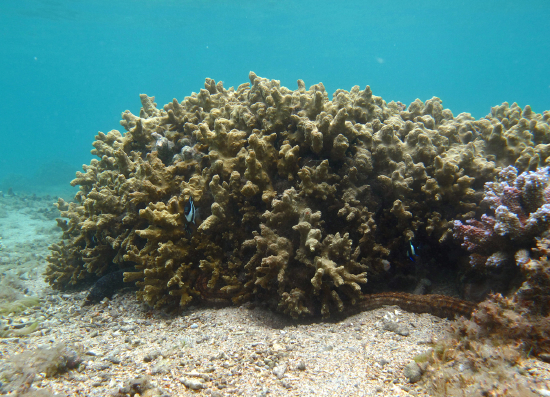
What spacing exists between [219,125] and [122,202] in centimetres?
214

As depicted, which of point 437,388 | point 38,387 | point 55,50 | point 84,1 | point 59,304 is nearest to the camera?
point 437,388

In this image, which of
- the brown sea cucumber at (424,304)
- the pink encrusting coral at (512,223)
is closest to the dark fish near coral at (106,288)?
the brown sea cucumber at (424,304)

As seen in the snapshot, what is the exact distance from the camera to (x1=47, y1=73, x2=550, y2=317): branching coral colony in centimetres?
363

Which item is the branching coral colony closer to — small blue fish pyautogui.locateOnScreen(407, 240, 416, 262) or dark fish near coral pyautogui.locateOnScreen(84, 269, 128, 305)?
small blue fish pyautogui.locateOnScreen(407, 240, 416, 262)

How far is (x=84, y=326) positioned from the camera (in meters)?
3.79

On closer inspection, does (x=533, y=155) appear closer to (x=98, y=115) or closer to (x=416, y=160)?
(x=416, y=160)

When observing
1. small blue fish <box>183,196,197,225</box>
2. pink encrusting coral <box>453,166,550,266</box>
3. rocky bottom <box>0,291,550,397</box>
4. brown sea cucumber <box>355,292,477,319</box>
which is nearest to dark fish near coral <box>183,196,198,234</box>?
small blue fish <box>183,196,197,225</box>

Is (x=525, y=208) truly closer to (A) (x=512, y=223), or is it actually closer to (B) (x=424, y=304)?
(A) (x=512, y=223)

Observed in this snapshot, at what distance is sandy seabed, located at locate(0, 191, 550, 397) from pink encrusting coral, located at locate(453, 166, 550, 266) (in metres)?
0.91

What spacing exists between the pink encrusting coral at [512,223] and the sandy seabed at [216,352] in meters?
0.91

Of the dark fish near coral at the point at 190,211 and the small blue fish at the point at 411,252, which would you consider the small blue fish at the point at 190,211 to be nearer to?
the dark fish near coral at the point at 190,211

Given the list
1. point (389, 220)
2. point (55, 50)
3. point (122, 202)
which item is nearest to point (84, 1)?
point (55, 50)

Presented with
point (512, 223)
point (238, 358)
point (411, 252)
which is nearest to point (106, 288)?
point (238, 358)

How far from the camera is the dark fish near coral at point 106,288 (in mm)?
4500
